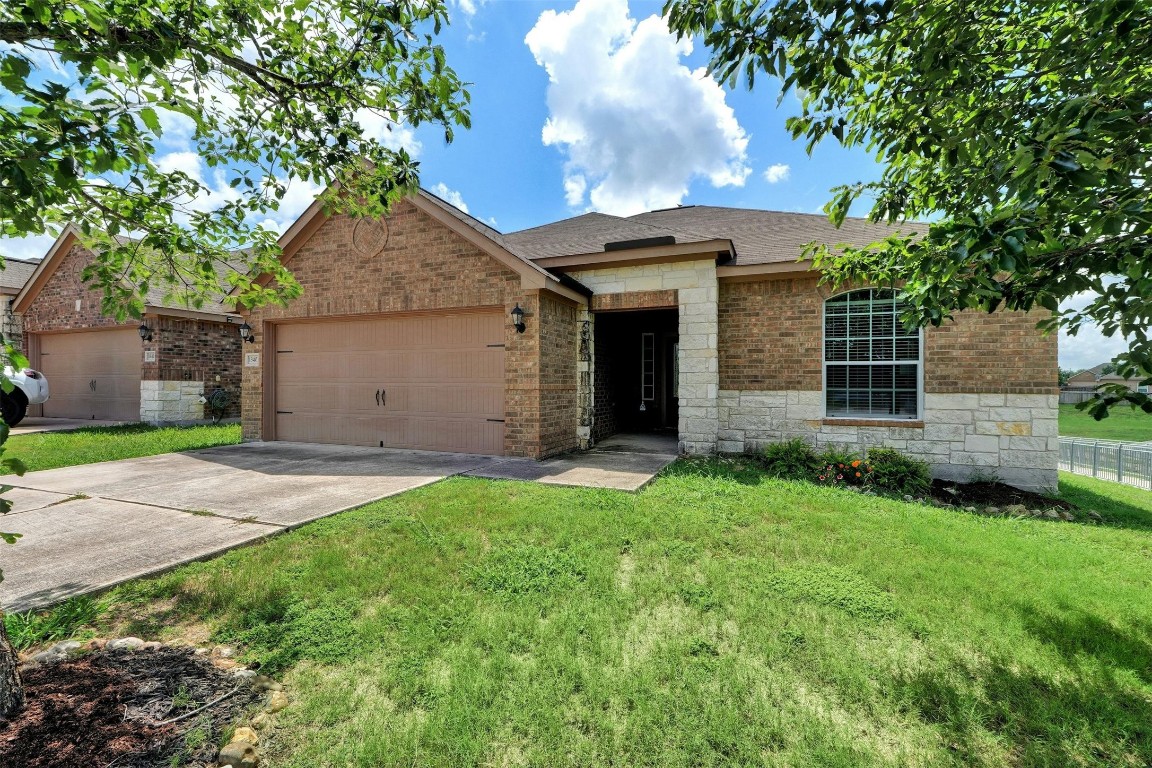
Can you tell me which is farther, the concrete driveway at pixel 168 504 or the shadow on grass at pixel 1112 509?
the shadow on grass at pixel 1112 509

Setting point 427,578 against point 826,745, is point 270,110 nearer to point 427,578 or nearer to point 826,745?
point 427,578

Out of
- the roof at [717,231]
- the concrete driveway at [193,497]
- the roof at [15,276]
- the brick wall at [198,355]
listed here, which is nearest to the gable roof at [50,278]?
the brick wall at [198,355]

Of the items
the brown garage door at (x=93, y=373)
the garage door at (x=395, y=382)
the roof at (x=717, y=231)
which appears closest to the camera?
the garage door at (x=395, y=382)

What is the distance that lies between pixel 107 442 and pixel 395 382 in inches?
246

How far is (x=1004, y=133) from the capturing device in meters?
2.77

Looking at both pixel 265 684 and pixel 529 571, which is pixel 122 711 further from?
pixel 529 571

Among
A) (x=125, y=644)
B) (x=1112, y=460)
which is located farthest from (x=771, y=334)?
(x=1112, y=460)

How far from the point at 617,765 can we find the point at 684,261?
7.61m

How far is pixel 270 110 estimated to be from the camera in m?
4.23

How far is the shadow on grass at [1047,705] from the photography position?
2.07 meters

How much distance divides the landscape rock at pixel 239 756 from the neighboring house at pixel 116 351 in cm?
1448

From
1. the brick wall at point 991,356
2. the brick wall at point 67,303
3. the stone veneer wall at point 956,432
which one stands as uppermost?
the brick wall at point 67,303

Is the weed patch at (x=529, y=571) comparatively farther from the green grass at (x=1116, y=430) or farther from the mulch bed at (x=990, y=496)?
the green grass at (x=1116, y=430)

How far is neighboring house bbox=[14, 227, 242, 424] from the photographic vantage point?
1287 centimetres
